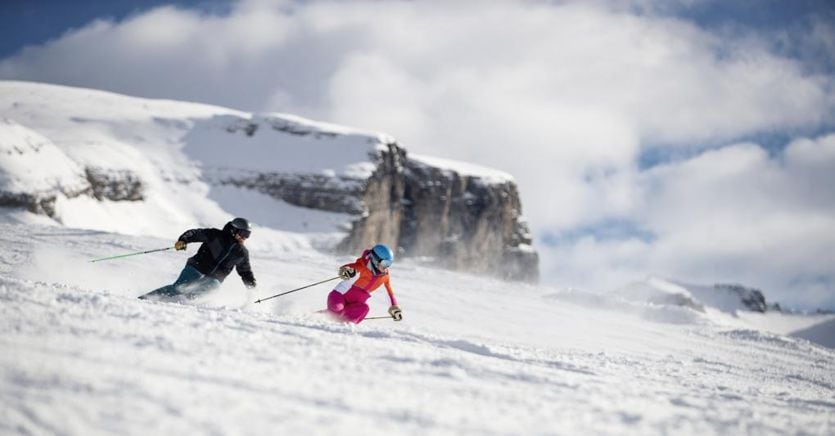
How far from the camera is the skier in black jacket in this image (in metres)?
7.42

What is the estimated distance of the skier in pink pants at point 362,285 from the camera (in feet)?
24.5

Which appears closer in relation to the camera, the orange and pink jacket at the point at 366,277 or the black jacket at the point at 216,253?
the black jacket at the point at 216,253

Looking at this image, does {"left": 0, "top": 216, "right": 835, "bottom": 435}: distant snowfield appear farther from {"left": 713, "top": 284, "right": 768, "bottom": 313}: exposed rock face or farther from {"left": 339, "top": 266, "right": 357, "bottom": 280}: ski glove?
{"left": 713, "top": 284, "right": 768, "bottom": 313}: exposed rock face

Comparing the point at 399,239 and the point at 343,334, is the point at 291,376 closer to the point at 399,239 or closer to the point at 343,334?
the point at 343,334

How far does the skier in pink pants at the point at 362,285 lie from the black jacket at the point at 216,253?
56.7 inches

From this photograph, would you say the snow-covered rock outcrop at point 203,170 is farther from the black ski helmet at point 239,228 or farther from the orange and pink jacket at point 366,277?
the orange and pink jacket at point 366,277

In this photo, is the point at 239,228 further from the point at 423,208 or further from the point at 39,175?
the point at 423,208

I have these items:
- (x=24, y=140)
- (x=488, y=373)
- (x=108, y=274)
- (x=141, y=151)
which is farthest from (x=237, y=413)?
(x=141, y=151)

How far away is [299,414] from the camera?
2320 mm

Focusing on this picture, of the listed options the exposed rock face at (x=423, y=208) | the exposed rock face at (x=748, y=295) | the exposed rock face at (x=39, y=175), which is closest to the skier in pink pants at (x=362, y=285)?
the exposed rock face at (x=39, y=175)

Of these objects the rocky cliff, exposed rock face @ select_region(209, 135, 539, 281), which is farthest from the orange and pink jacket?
the rocky cliff

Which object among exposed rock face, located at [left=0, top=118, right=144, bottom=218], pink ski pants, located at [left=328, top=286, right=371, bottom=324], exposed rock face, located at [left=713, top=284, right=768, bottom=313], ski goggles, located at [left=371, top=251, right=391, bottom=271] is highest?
exposed rock face, located at [left=713, top=284, right=768, bottom=313]

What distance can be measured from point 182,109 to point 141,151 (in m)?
16.3

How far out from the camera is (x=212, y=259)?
759cm
